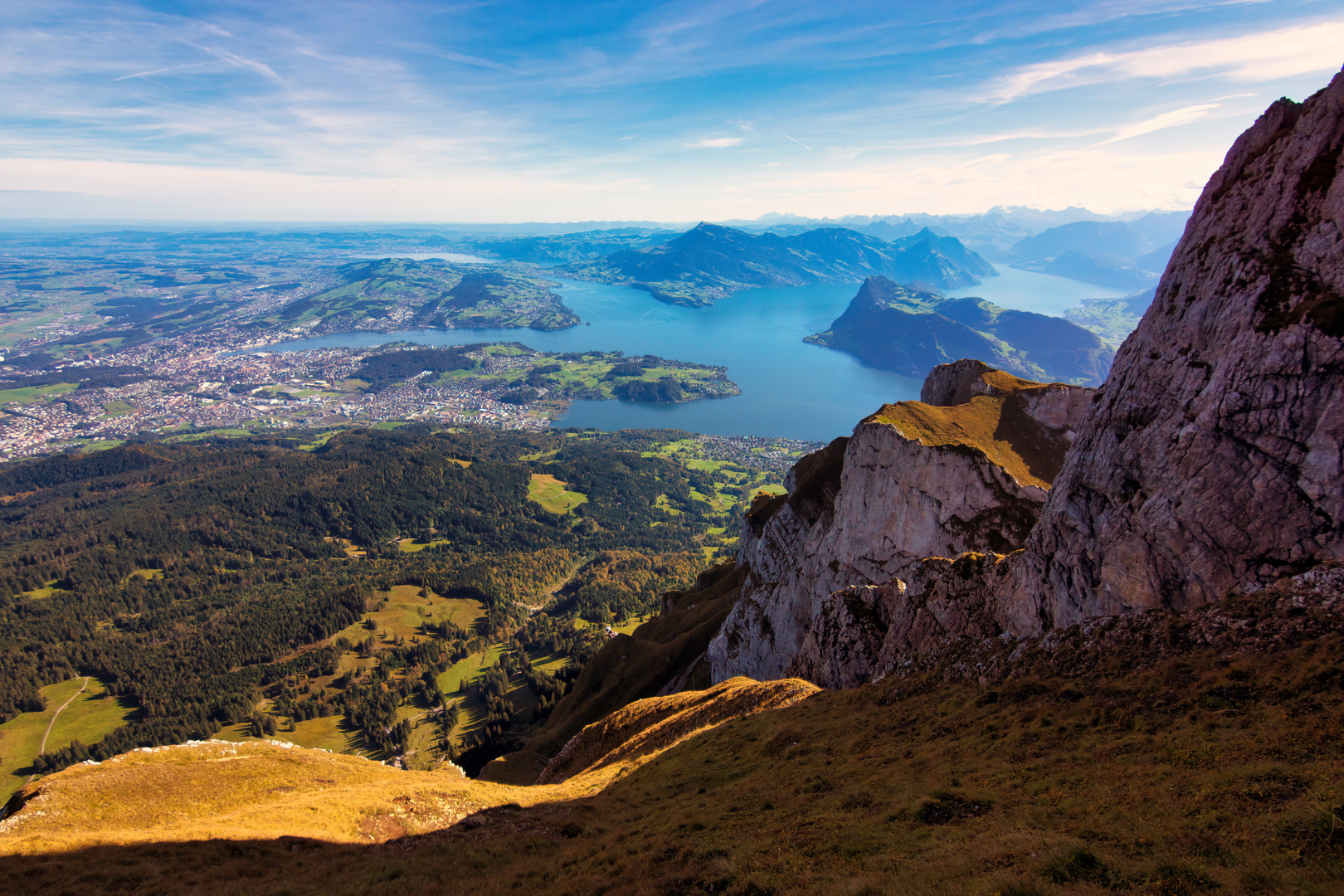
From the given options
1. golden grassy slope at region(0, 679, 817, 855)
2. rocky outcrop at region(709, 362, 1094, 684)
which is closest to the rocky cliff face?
rocky outcrop at region(709, 362, 1094, 684)

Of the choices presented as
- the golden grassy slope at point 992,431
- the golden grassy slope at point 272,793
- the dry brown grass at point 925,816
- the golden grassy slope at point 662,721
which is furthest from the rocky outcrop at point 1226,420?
the golden grassy slope at point 992,431

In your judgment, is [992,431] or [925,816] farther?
[992,431]

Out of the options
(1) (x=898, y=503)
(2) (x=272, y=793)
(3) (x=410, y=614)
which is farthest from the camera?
(3) (x=410, y=614)

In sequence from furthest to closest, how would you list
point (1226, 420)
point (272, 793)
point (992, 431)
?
point (992, 431), point (272, 793), point (1226, 420)

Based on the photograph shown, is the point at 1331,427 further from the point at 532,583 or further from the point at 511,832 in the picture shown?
the point at 532,583

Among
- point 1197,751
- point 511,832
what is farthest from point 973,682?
point 511,832

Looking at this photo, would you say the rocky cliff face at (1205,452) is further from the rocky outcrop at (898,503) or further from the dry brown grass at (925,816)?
the rocky outcrop at (898,503)

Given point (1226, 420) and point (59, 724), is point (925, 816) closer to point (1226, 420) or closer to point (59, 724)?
point (1226, 420)

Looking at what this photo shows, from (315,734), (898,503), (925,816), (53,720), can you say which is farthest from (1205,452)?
(53,720)
